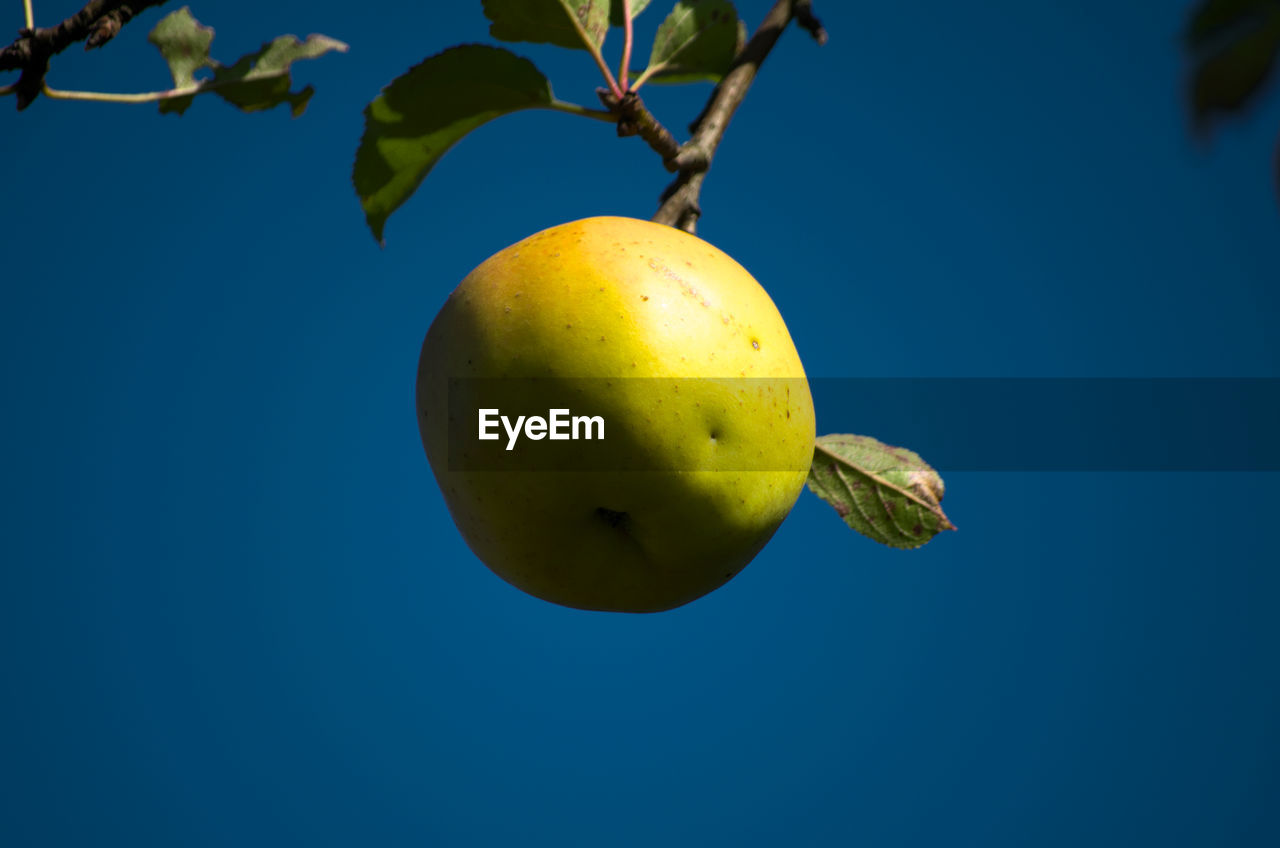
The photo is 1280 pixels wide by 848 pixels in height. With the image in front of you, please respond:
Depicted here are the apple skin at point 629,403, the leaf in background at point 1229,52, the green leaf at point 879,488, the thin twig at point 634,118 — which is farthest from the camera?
the green leaf at point 879,488

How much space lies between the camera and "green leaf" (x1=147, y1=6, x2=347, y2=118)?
3.60ft

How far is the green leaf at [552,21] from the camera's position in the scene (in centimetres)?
113

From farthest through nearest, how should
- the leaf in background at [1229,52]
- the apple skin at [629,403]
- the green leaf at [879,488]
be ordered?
the green leaf at [879,488], the apple skin at [629,403], the leaf in background at [1229,52]

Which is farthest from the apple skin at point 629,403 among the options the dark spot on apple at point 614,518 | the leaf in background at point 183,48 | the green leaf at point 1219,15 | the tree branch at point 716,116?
the green leaf at point 1219,15

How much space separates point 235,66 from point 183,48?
3.5 inches

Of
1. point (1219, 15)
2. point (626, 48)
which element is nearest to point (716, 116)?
point (626, 48)

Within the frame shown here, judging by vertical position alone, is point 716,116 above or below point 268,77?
above

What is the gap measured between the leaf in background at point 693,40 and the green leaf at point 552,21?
13 centimetres

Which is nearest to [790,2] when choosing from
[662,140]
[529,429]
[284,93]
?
[662,140]

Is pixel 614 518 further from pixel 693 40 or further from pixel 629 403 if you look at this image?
pixel 693 40

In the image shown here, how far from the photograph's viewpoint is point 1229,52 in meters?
0.25

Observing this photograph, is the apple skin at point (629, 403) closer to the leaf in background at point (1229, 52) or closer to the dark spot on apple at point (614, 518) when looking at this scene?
the dark spot on apple at point (614, 518)

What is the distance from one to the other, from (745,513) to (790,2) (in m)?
0.77

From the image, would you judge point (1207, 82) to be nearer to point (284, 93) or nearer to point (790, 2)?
point (284, 93)
